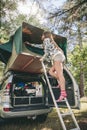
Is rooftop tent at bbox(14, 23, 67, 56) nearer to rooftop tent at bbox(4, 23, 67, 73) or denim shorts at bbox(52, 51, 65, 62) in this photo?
rooftop tent at bbox(4, 23, 67, 73)

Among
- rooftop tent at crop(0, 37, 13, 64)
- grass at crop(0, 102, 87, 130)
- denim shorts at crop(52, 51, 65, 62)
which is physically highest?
rooftop tent at crop(0, 37, 13, 64)

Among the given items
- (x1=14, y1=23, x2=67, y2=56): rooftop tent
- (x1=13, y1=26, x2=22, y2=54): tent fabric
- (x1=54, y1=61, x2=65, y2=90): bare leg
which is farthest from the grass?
(x1=13, y1=26, x2=22, y2=54): tent fabric

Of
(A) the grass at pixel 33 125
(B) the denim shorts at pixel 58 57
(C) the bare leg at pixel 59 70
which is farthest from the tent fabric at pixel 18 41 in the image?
(A) the grass at pixel 33 125

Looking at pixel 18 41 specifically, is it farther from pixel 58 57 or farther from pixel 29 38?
pixel 58 57

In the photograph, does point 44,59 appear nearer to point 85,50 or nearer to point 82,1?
point 82,1

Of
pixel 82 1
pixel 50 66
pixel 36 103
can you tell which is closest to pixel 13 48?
pixel 50 66

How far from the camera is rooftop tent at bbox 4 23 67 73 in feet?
25.2

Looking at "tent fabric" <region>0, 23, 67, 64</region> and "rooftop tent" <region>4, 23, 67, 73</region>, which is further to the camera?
"tent fabric" <region>0, 23, 67, 64</region>

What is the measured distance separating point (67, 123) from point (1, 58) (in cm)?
348

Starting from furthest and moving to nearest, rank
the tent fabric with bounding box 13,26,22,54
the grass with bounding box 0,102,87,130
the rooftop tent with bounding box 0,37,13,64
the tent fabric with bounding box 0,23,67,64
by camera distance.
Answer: the rooftop tent with bounding box 0,37,13,64 → the grass with bounding box 0,102,87,130 → the tent fabric with bounding box 0,23,67,64 → the tent fabric with bounding box 13,26,22,54

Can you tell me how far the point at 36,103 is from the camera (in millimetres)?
8422

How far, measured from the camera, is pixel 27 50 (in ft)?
25.9

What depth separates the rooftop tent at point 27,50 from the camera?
25.2 feet

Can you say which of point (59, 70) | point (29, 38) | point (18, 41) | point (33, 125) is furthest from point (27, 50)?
point (33, 125)
